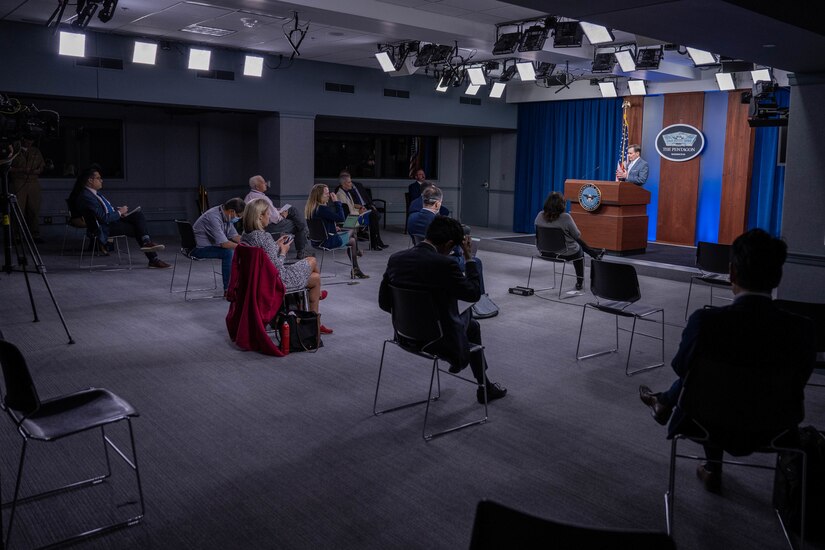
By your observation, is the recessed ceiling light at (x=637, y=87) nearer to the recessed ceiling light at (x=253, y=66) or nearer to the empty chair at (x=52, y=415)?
the recessed ceiling light at (x=253, y=66)

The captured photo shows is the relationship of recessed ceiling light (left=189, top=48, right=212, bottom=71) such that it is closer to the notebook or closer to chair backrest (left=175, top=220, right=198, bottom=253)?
the notebook

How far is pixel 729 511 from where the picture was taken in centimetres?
312

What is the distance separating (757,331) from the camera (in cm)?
258

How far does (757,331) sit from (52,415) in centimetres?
279

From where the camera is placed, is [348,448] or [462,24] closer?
[348,448]

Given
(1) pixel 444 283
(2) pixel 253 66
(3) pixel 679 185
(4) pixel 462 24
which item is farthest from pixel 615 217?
(1) pixel 444 283

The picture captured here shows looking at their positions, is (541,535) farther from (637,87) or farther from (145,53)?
(637,87)

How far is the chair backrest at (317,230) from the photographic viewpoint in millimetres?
8516

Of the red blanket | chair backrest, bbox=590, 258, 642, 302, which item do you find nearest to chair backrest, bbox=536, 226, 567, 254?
chair backrest, bbox=590, 258, 642, 302

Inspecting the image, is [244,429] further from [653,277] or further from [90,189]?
[653,277]

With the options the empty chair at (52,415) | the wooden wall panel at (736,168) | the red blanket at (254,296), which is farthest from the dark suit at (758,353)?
the wooden wall panel at (736,168)

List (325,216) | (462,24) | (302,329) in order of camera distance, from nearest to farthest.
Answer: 1. (302,329)
2. (462,24)
3. (325,216)

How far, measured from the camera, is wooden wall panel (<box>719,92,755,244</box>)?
37.2 ft

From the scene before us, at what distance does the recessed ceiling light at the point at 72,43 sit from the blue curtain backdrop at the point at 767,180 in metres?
9.86
